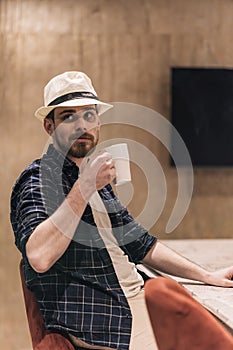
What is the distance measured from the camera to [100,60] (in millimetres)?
4156

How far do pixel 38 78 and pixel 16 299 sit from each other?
55.1 inches

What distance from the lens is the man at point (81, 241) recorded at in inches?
67.4

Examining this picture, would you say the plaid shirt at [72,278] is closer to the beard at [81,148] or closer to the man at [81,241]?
the man at [81,241]

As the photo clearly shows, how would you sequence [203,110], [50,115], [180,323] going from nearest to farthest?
[180,323] < [50,115] < [203,110]

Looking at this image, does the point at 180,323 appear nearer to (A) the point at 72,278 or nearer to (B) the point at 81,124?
(A) the point at 72,278

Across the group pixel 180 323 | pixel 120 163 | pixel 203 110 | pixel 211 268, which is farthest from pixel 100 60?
pixel 180 323

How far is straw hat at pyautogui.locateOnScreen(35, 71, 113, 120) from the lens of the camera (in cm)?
208

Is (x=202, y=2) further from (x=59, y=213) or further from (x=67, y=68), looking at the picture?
(x=59, y=213)

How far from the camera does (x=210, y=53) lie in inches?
167

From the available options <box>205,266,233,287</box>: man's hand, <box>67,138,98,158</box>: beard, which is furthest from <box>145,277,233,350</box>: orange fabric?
<box>67,138,98,158</box>: beard

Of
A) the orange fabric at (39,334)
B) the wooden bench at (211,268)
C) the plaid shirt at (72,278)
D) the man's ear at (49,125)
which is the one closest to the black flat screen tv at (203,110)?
the wooden bench at (211,268)

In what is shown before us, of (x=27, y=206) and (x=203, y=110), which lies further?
(x=203, y=110)

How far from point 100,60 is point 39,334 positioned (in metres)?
2.62

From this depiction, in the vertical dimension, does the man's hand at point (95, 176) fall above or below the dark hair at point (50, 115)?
below
